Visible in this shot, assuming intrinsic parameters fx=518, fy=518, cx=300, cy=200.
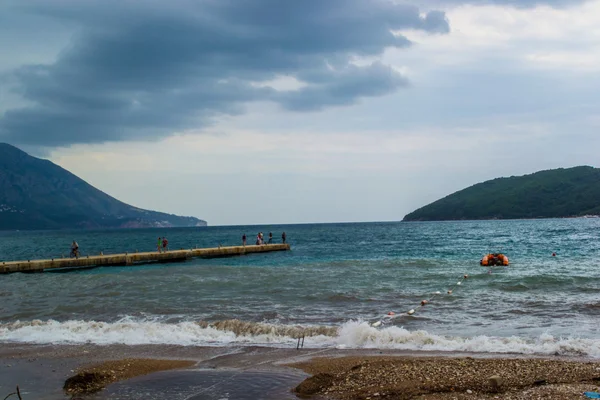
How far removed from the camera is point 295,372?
11.0m

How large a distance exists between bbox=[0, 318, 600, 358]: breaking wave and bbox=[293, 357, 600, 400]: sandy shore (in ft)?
6.98

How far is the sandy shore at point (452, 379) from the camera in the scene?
857 cm

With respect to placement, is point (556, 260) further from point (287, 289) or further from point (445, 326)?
point (445, 326)

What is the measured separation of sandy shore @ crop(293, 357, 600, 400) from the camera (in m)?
8.57

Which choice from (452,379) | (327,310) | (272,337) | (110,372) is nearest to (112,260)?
(327,310)

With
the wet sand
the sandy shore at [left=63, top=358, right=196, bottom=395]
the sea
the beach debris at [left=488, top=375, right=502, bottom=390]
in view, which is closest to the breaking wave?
the sea

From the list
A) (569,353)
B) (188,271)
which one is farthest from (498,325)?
(188,271)

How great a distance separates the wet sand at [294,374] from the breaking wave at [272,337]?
82cm

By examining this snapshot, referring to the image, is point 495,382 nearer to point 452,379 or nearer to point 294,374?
point 452,379

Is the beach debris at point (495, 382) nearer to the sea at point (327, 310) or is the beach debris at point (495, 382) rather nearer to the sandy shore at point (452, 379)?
the sandy shore at point (452, 379)

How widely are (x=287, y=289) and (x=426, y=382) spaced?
16.4 m

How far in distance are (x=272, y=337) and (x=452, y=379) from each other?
675cm

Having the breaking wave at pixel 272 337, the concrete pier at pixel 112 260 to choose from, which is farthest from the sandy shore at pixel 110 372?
the concrete pier at pixel 112 260

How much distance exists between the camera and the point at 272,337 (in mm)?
15047
